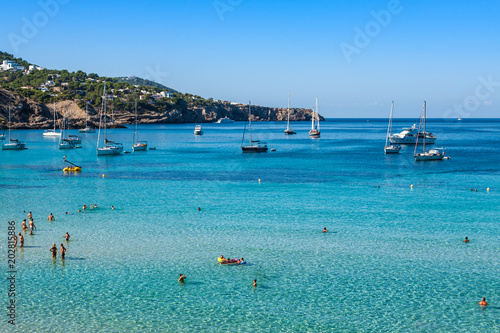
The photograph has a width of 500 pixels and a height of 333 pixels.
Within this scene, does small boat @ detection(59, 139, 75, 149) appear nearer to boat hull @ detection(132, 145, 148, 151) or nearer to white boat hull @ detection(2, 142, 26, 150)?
white boat hull @ detection(2, 142, 26, 150)

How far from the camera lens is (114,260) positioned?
31.4 m

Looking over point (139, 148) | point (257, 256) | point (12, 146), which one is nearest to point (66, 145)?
point (12, 146)

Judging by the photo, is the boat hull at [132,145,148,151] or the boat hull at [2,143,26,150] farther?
the boat hull at [132,145,148,151]

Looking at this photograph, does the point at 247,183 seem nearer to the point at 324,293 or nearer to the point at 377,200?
the point at 377,200

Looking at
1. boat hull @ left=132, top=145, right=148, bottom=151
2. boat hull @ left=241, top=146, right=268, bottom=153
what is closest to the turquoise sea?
boat hull @ left=241, top=146, right=268, bottom=153

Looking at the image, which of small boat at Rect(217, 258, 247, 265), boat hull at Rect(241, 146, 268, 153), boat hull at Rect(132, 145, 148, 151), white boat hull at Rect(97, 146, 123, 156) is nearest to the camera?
small boat at Rect(217, 258, 247, 265)

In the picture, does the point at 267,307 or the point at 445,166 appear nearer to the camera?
the point at 267,307

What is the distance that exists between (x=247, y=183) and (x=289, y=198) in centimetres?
1298

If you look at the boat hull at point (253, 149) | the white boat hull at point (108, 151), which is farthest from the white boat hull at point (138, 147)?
the boat hull at point (253, 149)

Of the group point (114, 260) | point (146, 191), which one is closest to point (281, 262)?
point (114, 260)

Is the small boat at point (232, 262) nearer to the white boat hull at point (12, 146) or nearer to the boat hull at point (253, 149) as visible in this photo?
the boat hull at point (253, 149)

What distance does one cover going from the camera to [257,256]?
3250cm

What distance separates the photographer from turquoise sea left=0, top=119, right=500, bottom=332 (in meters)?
23.5

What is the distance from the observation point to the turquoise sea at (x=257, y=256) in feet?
77.2
